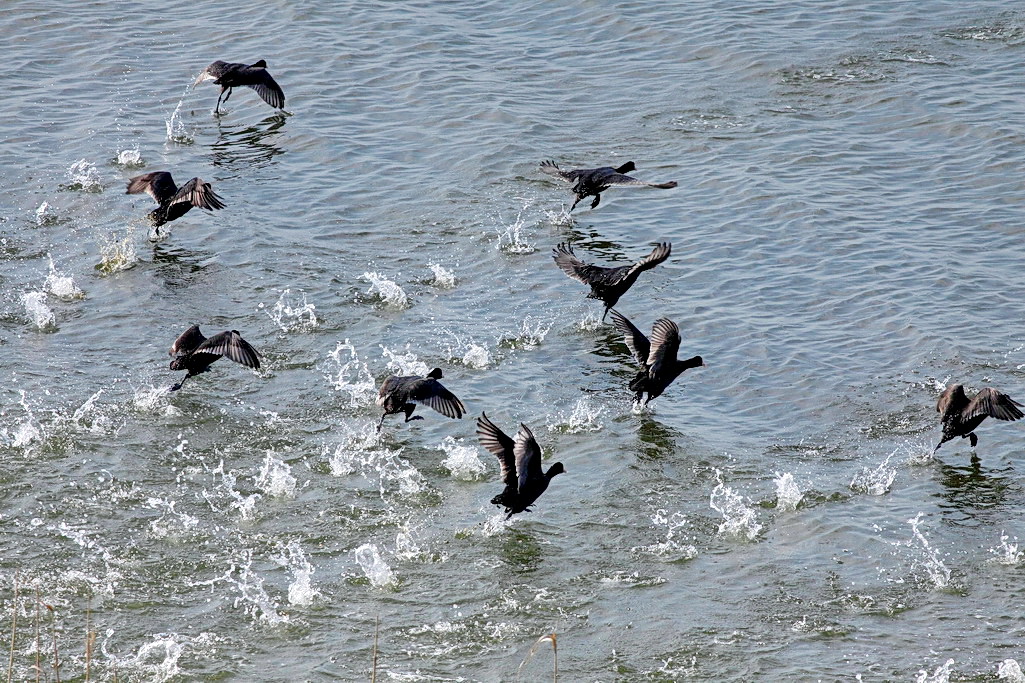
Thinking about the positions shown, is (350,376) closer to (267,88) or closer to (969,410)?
(969,410)

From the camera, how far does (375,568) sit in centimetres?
714

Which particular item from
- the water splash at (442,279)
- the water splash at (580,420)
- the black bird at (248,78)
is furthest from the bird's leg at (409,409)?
the black bird at (248,78)

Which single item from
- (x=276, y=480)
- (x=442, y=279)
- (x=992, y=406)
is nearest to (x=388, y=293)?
(x=442, y=279)

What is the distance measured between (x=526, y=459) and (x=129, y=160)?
8.08 m

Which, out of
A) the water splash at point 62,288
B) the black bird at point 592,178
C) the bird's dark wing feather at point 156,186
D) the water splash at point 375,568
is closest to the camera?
the water splash at point 375,568

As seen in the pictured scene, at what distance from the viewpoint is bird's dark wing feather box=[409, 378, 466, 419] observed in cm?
853

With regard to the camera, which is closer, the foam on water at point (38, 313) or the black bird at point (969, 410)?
the black bird at point (969, 410)

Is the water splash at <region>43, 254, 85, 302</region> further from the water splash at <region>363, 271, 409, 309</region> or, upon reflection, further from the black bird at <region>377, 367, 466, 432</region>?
the black bird at <region>377, 367, 466, 432</region>

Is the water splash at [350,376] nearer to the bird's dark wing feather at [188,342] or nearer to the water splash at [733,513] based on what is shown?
the bird's dark wing feather at [188,342]

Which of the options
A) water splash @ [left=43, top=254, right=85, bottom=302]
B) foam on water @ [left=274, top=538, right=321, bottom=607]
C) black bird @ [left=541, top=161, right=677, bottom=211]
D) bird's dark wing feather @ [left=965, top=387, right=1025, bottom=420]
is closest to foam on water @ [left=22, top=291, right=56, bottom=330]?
water splash @ [left=43, top=254, right=85, bottom=302]

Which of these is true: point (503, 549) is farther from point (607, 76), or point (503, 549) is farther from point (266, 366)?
point (607, 76)

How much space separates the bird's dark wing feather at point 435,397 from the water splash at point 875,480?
2.66 meters

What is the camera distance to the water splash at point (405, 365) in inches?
386

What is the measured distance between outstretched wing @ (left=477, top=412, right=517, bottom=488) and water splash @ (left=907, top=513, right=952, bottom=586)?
8.04 ft
